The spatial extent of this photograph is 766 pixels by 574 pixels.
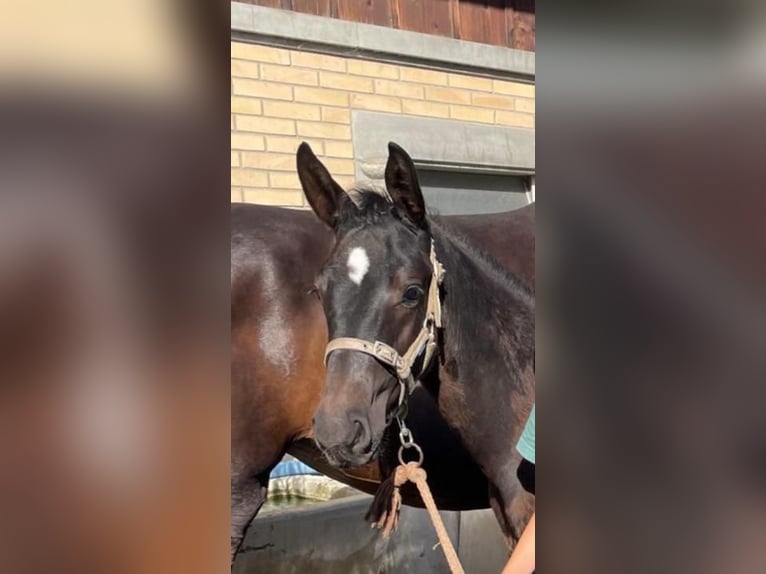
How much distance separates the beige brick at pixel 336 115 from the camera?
1.06 meters

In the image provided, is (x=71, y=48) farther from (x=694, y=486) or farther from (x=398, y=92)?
(x=694, y=486)

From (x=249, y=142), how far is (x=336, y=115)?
13 cm

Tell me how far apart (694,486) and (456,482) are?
0.52 meters

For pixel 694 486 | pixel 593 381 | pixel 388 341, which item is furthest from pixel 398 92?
pixel 694 486

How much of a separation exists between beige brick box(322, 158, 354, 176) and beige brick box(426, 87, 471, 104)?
0.17 meters

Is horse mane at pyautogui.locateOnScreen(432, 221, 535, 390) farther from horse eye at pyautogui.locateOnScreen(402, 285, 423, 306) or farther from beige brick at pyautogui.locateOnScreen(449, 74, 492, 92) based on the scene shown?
beige brick at pyautogui.locateOnScreen(449, 74, 492, 92)

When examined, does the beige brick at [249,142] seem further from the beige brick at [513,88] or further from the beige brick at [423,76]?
the beige brick at [513,88]

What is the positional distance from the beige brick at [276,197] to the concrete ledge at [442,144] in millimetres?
97

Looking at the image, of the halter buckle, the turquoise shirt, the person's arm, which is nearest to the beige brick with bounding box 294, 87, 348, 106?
the halter buckle

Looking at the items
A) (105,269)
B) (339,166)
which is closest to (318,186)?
(339,166)

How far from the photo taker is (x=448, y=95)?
116cm

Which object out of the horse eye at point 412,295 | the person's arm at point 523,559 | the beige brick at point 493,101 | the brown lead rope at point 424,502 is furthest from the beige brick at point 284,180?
the person's arm at point 523,559

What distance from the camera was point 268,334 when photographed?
Answer: 109cm

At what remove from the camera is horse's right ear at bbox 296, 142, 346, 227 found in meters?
1.05
